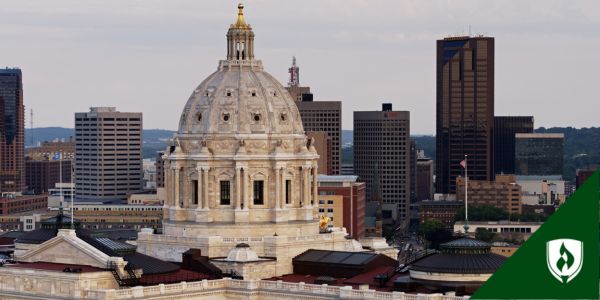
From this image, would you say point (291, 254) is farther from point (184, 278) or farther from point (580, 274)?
point (580, 274)

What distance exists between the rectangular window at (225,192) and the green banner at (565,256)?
92592 millimetres

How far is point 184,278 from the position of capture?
114 m

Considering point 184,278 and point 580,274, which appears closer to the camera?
point 580,274

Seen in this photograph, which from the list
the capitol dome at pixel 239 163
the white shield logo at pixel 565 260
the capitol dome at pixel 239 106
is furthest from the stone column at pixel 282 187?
the white shield logo at pixel 565 260

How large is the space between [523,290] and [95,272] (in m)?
80.7

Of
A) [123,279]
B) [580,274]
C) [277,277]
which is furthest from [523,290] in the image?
[277,277]

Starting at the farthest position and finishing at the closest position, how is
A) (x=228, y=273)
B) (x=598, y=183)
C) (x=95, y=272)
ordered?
(x=228, y=273) < (x=95, y=272) < (x=598, y=183)

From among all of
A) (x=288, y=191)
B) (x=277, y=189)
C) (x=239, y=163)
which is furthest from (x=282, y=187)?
(x=239, y=163)

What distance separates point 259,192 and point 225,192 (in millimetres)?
2520

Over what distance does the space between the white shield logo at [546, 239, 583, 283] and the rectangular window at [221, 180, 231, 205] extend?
9293cm

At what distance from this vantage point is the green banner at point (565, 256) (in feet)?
101

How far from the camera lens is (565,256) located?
102 feet

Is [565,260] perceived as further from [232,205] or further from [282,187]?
[282,187]

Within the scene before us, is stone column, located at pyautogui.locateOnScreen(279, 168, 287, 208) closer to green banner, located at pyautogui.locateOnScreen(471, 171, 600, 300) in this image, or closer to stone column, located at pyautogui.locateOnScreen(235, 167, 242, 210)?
stone column, located at pyautogui.locateOnScreen(235, 167, 242, 210)
